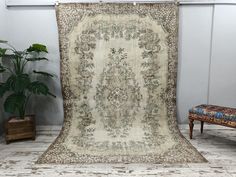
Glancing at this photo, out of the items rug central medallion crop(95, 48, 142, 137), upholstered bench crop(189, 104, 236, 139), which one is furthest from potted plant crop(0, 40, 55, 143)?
upholstered bench crop(189, 104, 236, 139)

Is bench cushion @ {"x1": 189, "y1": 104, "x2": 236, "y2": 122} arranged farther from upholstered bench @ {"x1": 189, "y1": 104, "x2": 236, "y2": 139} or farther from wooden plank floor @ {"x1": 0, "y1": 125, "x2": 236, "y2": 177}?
wooden plank floor @ {"x1": 0, "y1": 125, "x2": 236, "y2": 177}

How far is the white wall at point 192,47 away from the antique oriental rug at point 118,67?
16 centimetres

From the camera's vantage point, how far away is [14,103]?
109 inches

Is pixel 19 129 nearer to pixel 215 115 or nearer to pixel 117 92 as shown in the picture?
pixel 117 92

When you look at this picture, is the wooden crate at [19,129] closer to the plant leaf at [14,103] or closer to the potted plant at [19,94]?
the potted plant at [19,94]

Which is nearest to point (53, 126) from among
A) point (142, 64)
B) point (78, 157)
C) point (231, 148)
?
point (78, 157)

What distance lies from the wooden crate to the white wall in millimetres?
467

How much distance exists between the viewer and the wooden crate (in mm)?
2855

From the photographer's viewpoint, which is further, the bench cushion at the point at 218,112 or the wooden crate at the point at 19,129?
the wooden crate at the point at 19,129

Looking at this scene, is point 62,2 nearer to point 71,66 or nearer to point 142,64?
point 71,66

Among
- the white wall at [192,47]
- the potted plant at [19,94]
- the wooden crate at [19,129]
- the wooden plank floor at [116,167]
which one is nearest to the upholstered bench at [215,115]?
the wooden plank floor at [116,167]

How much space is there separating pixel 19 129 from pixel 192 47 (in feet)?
7.32

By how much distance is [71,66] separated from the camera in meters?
3.22

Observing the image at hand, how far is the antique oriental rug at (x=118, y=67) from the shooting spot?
317 centimetres
